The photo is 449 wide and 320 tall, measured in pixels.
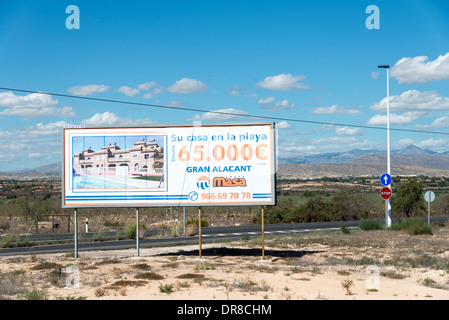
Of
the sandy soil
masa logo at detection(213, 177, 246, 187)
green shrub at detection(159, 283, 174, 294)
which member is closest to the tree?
the sandy soil

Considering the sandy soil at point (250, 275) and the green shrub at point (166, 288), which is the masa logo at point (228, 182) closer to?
the sandy soil at point (250, 275)

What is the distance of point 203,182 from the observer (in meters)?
18.0

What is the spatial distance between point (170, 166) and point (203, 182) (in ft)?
4.22

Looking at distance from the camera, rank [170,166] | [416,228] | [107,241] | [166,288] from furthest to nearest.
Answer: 1. [107,241]
2. [416,228]
3. [170,166]
4. [166,288]

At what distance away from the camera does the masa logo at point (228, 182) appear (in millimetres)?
17906

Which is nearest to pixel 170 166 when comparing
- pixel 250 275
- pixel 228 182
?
pixel 228 182

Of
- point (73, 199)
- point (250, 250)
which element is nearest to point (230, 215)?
point (250, 250)

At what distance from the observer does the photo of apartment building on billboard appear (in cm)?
1850

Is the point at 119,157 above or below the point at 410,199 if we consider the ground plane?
above

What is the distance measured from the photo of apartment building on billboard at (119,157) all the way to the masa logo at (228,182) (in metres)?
1.94

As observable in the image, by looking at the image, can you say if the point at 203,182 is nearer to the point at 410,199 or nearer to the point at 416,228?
the point at 416,228

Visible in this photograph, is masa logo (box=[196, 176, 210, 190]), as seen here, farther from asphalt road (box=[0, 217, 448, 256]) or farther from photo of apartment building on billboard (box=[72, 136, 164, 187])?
asphalt road (box=[0, 217, 448, 256])

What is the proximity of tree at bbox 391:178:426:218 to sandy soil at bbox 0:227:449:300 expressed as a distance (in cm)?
2813

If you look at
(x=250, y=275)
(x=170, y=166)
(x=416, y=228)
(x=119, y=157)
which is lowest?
(x=416, y=228)
